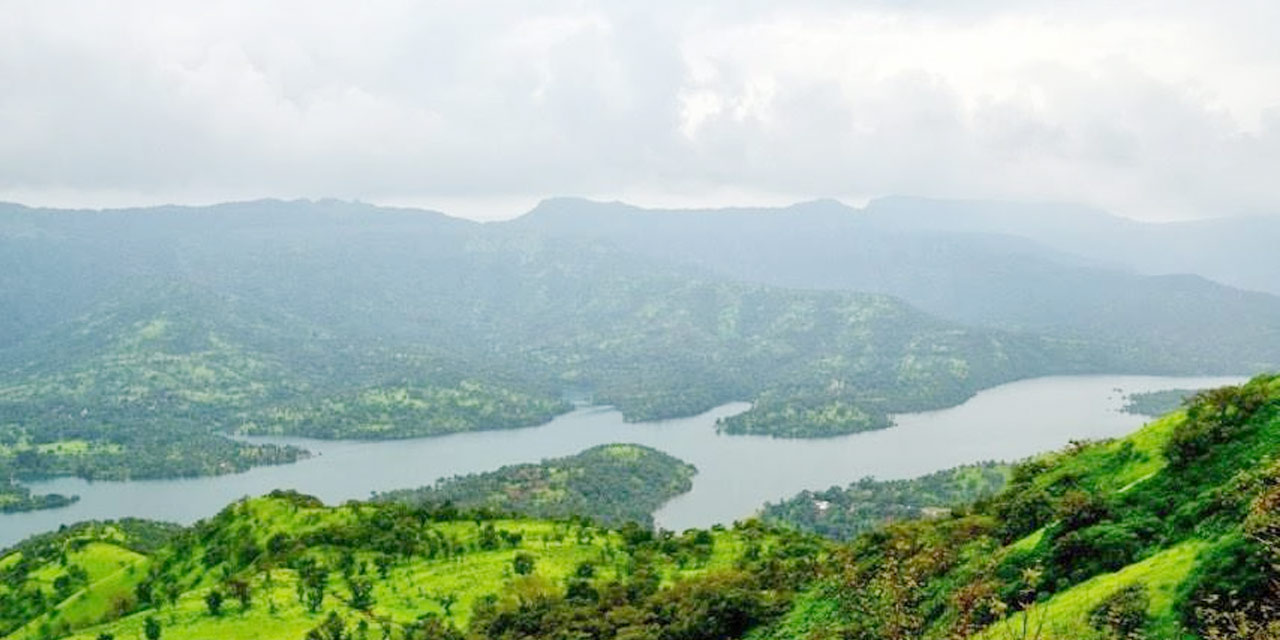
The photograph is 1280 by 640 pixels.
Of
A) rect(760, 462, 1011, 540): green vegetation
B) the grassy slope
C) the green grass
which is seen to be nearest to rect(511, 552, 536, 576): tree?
the grassy slope

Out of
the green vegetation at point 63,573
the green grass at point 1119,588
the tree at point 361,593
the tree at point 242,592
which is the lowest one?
the green vegetation at point 63,573

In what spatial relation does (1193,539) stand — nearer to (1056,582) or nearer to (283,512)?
(1056,582)

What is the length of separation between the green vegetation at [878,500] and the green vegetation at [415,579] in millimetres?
73938

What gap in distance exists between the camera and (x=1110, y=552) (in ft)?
85.1

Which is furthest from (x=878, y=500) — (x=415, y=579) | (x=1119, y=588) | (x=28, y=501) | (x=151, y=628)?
(x=28, y=501)

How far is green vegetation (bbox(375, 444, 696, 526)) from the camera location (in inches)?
6186

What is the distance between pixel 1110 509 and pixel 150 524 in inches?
5256

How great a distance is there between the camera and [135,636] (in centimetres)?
5869

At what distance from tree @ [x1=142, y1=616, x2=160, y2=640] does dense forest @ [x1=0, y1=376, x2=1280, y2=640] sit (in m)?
0.23

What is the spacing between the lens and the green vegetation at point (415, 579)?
45.3 m

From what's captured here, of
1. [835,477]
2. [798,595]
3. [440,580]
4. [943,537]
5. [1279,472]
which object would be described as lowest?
[835,477]

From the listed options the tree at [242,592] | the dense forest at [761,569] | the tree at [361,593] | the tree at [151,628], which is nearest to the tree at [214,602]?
the dense forest at [761,569]

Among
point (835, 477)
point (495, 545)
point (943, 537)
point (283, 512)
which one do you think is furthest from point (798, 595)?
point (835, 477)

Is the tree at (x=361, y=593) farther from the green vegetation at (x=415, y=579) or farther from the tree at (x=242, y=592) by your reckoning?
the tree at (x=242, y=592)
